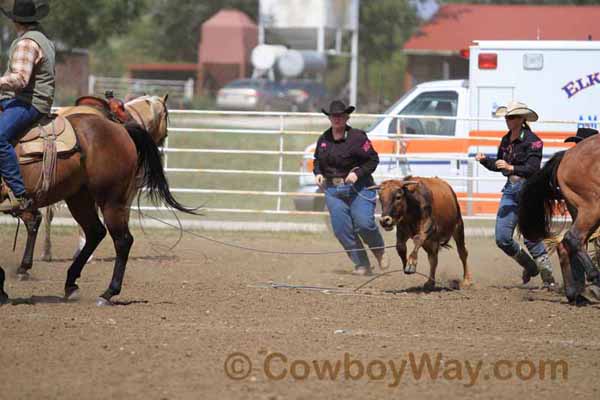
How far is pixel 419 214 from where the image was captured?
369 inches

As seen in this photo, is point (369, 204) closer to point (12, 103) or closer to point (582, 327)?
point (582, 327)

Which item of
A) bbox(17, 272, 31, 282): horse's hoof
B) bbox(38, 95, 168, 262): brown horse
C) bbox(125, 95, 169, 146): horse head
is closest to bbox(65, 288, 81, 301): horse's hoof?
bbox(17, 272, 31, 282): horse's hoof

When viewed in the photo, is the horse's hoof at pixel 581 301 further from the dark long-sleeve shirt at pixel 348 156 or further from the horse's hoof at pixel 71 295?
the horse's hoof at pixel 71 295

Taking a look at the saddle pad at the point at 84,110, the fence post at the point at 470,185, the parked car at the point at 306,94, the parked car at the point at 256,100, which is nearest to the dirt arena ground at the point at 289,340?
the saddle pad at the point at 84,110

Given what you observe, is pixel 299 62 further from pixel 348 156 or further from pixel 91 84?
pixel 348 156

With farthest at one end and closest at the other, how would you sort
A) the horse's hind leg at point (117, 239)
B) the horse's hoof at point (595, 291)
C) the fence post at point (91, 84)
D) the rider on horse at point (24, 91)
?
the fence post at point (91, 84) → the horse's hoof at point (595, 291) → the horse's hind leg at point (117, 239) → the rider on horse at point (24, 91)

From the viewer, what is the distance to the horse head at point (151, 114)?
11.5 meters

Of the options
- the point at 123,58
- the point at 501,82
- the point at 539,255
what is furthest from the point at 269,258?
the point at 123,58

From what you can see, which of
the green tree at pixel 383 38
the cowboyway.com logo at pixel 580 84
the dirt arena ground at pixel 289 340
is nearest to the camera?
the dirt arena ground at pixel 289 340

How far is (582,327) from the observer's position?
7.75 m

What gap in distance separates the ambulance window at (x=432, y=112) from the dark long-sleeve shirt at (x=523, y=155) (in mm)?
5361

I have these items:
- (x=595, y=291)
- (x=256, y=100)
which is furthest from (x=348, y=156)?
(x=256, y=100)

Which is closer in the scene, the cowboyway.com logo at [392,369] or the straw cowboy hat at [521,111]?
the cowboyway.com logo at [392,369]

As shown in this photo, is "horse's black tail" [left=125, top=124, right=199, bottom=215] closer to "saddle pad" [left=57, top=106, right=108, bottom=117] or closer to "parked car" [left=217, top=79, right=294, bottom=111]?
"saddle pad" [left=57, top=106, right=108, bottom=117]
